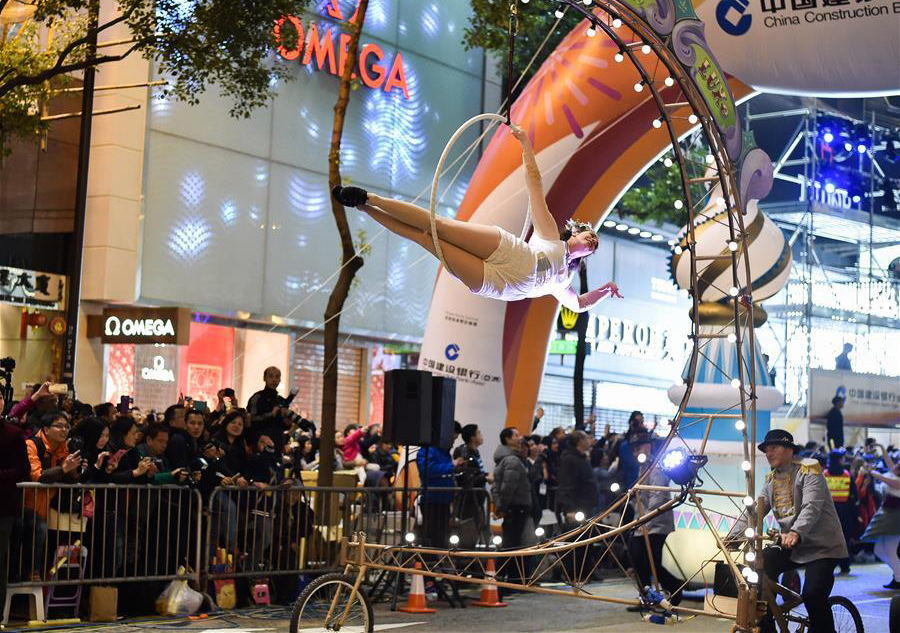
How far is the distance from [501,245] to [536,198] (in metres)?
0.45

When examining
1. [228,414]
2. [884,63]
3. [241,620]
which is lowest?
[241,620]

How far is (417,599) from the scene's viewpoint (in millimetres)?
11641

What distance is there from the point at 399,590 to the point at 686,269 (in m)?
5.16

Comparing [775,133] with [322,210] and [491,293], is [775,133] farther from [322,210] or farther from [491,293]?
[491,293]

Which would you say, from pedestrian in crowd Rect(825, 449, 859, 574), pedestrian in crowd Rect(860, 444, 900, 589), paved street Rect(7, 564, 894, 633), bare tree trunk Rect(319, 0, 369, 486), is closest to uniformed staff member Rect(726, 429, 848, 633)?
paved street Rect(7, 564, 894, 633)

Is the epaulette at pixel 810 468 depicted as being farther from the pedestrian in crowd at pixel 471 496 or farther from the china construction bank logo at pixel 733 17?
the china construction bank logo at pixel 733 17

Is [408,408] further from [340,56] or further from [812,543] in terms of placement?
[340,56]

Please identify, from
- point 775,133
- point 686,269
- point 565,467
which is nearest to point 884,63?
point 686,269

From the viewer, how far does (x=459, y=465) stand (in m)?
13.1

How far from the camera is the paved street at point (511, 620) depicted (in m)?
10.1

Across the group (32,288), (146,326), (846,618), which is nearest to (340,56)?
(146,326)

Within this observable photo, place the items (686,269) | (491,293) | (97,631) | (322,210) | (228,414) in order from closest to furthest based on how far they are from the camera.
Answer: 1. (491,293)
2. (97,631)
3. (228,414)
4. (686,269)
5. (322,210)

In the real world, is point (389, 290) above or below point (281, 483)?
above

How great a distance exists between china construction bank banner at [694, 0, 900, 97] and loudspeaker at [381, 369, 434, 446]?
15.5 feet
